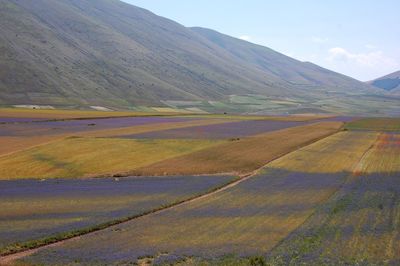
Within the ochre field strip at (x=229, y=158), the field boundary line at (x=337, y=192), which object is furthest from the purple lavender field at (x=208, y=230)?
the ochre field strip at (x=229, y=158)

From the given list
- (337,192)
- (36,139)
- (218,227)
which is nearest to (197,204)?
(218,227)

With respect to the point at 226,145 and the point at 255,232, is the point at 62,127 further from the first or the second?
the point at 255,232

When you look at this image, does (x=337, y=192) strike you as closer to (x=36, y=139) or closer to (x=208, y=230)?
(x=208, y=230)

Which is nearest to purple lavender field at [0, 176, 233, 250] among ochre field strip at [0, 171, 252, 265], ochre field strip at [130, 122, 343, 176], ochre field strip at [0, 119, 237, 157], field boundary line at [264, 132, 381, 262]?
ochre field strip at [0, 171, 252, 265]

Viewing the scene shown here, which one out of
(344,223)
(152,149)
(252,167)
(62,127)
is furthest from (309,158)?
(62,127)

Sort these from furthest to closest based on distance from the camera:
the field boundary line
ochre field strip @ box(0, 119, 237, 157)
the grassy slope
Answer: ochre field strip @ box(0, 119, 237, 157) → the field boundary line → the grassy slope

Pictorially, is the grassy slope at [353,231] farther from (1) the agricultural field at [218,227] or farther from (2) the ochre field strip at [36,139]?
(2) the ochre field strip at [36,139]

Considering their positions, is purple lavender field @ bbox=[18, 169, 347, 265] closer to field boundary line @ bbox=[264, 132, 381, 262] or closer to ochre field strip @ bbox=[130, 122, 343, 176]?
field boundary line @ bbox=[264, 132, 381, 262]
